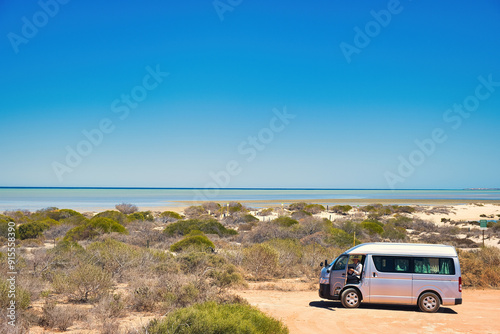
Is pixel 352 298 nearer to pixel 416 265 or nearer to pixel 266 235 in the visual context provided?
pixel 416 265

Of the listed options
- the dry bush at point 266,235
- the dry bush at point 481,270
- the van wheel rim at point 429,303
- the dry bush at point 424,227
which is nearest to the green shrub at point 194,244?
the dry bush at point 266,235

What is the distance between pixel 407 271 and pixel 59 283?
10.4 meters

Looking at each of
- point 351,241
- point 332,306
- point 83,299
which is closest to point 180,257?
point 83,299

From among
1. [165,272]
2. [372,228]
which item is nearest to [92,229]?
[165,272]

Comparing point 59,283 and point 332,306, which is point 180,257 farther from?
point 332,306

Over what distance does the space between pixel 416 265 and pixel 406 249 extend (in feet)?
1.69

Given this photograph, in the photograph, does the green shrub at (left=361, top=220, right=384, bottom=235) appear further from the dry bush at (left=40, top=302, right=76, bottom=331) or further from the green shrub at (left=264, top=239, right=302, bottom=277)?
the dry bush at (left=40, top=302, right=76, bottom=331)

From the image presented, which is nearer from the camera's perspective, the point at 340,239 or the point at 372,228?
the point at 340,239

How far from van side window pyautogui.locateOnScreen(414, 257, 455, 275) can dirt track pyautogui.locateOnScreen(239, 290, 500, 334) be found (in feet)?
3.80

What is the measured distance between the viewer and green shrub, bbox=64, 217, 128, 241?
870 inches

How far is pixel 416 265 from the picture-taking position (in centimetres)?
1088

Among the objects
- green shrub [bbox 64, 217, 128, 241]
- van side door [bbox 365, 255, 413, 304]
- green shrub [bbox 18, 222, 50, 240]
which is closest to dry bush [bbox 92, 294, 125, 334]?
van side door [bbox 365, 255, 413, 304]

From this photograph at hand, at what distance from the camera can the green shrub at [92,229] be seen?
22109mm

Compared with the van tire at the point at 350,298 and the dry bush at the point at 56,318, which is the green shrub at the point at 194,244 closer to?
the van tire at the point at 350,298
